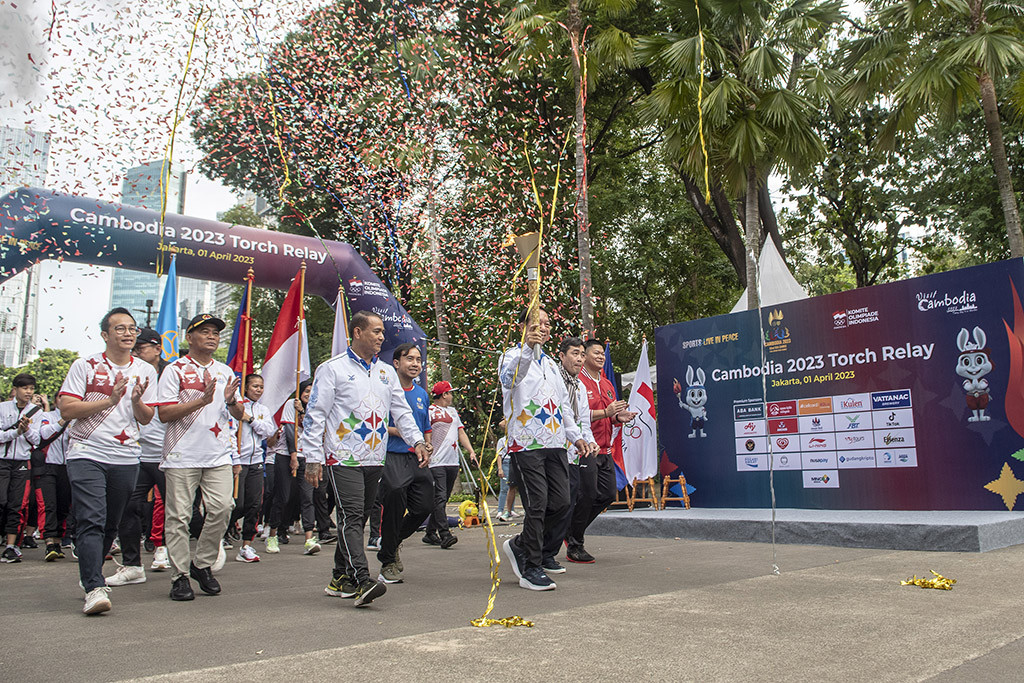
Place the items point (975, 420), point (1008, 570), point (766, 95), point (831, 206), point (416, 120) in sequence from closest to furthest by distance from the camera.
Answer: point (1008, 570) → point (975, 420) → point (766, 95) → point (416, 120) → point (831, 206)

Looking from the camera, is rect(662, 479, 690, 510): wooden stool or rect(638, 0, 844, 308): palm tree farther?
rect(638, 0, 844, 308): palm tree

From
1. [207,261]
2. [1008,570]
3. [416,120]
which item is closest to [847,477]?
[1008,570]

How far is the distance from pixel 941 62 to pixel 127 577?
1165cm

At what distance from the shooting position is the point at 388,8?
16.3m

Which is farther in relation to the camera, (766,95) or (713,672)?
(766,95)

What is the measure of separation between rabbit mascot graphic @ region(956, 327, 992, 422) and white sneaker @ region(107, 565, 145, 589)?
7.34 metres

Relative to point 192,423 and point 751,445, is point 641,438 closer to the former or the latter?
point 751,445

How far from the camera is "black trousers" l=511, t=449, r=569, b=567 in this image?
546 cm

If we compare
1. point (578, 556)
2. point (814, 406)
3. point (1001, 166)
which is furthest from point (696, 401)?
point (1001, 166)

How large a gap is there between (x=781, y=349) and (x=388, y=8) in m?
10.9

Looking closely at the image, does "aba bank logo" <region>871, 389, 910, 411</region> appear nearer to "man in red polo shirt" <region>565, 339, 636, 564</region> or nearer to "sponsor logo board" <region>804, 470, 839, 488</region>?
"sponsor logo board" <region>804, 470, 839, 488</region>

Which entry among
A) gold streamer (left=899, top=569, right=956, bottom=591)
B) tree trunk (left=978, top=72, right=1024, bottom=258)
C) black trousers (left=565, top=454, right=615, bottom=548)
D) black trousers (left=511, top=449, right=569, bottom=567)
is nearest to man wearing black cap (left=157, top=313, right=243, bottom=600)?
black trousers (left=511, top=449, right=569, bottom=567)

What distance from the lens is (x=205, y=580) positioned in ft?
17.9

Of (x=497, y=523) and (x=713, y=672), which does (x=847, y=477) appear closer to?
(x=497, y=523)
